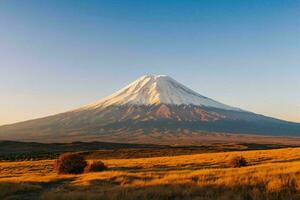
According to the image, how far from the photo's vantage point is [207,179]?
728 inches

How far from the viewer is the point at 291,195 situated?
14414 millimetres

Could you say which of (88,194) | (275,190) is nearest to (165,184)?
(88,194)

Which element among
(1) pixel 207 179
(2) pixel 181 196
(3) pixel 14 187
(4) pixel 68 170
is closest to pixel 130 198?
(2) pixel 181 196

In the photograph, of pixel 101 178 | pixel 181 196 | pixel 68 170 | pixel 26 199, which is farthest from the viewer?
pixel 68 170

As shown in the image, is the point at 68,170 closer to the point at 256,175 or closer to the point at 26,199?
the point at 26,199

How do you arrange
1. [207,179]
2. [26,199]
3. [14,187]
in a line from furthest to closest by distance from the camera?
[14,187], [207,179], [26,199]

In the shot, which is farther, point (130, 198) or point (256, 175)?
point (256, 175)

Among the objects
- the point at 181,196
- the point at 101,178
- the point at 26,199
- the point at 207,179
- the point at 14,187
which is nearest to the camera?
the point at 181,196

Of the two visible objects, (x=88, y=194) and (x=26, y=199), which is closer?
(x=88, y=194)

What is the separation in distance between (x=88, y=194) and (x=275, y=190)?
689 centimetres

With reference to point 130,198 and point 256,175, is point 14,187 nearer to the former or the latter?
point 130,198

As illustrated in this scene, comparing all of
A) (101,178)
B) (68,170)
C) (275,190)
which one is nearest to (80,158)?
(68,170)

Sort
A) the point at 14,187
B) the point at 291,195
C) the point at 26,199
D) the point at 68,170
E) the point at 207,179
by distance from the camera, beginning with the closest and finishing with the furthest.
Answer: the point at 291,195 < the point at 26,199 < the point at 207,179 < the point at 14,187 < the point at 68,170

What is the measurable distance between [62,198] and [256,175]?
8.22m
